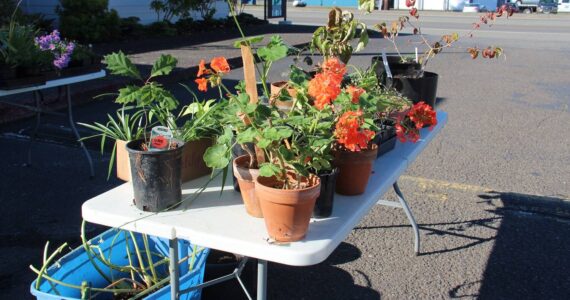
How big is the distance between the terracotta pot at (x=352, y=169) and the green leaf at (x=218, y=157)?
1.19 feet

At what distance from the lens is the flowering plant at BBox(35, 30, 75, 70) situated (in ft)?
13.2

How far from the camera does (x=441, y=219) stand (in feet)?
12.1

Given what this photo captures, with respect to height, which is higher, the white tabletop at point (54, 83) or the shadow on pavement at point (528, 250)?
the white tabletop at point (54, 83)

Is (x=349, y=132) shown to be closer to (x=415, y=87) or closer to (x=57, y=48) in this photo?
(x=415, y=87)

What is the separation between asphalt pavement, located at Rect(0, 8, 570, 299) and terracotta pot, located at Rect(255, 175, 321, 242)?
766 mm

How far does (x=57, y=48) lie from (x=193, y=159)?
8.67ft

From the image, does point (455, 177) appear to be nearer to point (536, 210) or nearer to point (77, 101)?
point (536, 210)

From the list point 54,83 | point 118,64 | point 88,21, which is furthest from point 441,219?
point 88,21

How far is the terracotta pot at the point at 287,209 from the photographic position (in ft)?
4.77

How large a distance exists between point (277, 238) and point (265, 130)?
0.28m

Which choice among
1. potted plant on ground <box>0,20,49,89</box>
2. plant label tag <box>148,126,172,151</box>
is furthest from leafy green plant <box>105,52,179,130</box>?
potted plant on ground <box>0,20,49,89</box>

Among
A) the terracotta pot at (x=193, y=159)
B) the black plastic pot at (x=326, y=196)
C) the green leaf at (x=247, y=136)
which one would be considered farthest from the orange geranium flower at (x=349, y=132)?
the terracotta pot at (x=193, y=159)

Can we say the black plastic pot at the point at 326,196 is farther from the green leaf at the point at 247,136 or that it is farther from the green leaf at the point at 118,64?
the green leaf at the point at 118,64

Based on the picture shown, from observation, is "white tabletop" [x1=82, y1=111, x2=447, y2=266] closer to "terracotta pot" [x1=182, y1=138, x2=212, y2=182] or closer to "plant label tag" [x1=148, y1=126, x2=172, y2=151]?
"terracotta pot" [x1=182, y1=138, x2=212, y2=182]
